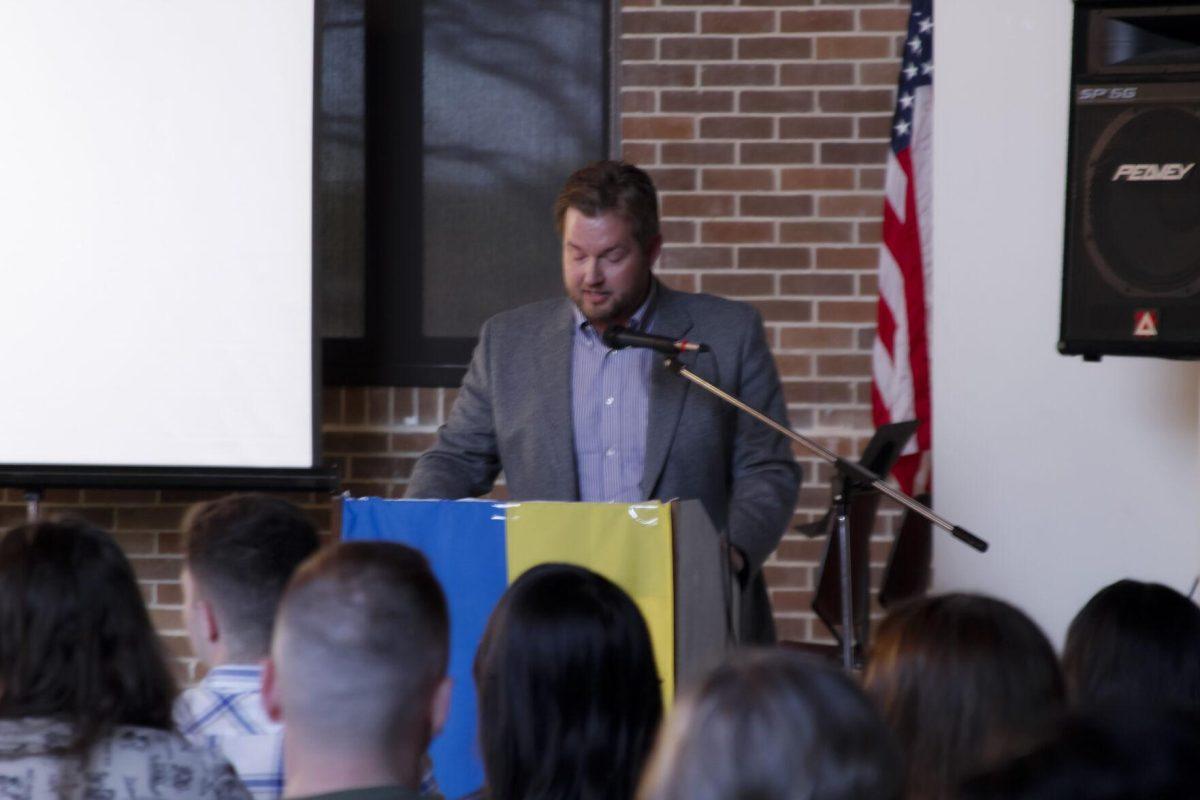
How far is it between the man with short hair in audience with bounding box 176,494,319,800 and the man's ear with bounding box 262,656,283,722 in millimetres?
502

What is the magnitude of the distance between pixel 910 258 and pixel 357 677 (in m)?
3.34

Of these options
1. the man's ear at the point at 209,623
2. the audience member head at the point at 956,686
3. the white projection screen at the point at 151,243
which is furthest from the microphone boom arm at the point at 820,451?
the white projection screen at the point at 151,243

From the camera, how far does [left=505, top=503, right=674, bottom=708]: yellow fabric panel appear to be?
8.87 feet

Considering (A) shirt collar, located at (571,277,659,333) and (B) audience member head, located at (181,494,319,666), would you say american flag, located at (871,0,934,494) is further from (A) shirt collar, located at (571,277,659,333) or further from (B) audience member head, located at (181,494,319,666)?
(B) audience member head, located at (181,494,319,666)

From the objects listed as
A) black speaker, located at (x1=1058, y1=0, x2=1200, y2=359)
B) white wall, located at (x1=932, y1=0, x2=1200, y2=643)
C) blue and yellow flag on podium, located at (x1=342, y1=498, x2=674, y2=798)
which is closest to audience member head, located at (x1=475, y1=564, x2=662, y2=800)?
blue and yellow flag on podium, located at (x1=342, y1=498, x2=674, y2=798)

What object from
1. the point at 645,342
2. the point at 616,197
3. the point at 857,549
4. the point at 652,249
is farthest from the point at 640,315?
the point at 857,549

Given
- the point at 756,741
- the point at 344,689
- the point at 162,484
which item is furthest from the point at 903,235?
the point at 756,741

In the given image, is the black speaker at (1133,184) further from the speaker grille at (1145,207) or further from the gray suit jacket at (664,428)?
the gray suit jacket at (664,428)

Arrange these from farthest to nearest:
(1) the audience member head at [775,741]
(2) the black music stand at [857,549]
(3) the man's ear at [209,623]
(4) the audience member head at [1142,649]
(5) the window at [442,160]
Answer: (5) the window at [442,160], (2) the black music stand at [857,549], (3) the man's ear at [209,623], (4) the audience member head at [1142,649], (1) the audience member head at [775,741]

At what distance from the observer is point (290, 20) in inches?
185

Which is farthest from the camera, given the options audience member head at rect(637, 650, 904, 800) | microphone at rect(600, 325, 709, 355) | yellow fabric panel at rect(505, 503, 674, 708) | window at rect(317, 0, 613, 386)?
window at rect(317, 0, 613, 386)

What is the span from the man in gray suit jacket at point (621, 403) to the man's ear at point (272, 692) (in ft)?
5.17

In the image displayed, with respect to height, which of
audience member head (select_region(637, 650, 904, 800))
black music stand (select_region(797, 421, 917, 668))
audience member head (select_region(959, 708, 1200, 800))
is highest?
audience member head (select_region(959, 708, 1200, 800))

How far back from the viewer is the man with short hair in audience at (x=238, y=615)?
88.6 inches
